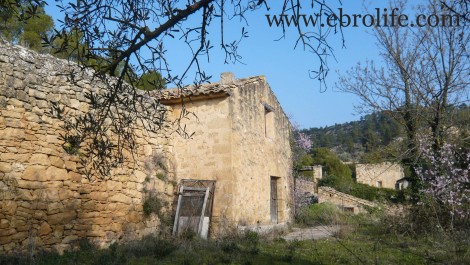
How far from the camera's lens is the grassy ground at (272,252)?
5695 mm

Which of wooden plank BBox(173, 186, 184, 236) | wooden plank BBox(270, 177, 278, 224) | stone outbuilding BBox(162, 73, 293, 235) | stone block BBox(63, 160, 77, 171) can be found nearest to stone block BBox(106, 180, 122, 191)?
stone block BBox(63, 160, 77, 171)

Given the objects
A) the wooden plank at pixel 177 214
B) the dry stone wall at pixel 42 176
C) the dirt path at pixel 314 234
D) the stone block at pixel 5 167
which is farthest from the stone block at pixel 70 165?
the dirt path at pixel 314 234

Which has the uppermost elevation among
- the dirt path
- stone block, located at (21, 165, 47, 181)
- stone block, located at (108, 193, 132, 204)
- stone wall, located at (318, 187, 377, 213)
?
stone block, located at (21, 165, 47, 181)

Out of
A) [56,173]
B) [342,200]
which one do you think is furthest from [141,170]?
[342,200]

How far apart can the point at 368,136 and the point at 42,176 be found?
59.6 feet

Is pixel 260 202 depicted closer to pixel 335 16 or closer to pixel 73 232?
pixel 73 232

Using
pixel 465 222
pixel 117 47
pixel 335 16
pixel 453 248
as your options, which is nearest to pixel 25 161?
pixel 117 47

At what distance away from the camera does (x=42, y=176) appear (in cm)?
624

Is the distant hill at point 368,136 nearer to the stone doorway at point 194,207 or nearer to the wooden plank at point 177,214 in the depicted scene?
the stone doorway at point 194,207

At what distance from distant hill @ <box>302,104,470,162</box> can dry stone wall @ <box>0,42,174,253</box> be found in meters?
9.93

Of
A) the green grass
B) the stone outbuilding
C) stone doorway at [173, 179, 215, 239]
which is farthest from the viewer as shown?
the stone outbuilding

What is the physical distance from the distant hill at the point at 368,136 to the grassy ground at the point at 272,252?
5.19m

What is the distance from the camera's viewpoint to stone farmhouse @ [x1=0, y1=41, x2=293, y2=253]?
5.90 metres

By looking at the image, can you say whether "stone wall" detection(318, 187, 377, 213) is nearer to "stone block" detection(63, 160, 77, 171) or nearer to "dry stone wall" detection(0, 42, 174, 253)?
"dry stone wall" detection(0, 42, 174, 253)
